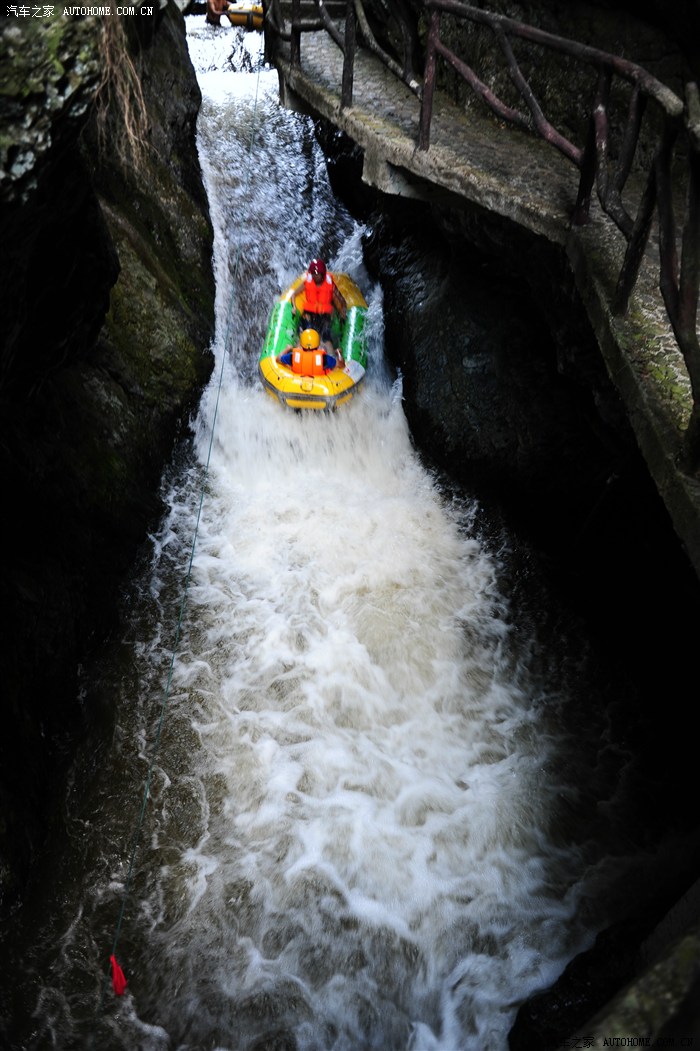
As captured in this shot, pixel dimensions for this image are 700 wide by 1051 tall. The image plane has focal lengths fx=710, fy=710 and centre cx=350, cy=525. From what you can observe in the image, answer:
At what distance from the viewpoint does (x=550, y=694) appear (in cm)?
539

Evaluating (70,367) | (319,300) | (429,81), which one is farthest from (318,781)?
(319,300)

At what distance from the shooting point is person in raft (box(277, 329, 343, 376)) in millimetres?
7307

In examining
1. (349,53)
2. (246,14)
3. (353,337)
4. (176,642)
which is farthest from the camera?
(246,14)

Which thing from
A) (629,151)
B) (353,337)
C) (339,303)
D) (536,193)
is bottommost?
(353,337)

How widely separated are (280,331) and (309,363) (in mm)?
736

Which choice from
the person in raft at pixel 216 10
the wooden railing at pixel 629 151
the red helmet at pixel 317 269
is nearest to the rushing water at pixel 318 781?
the red helmet at pixel 317 269

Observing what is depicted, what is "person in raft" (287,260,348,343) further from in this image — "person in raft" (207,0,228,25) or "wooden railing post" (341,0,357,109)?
"person in raft" (207,0,228,25)

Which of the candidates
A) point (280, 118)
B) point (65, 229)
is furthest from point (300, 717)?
point (280, 118)

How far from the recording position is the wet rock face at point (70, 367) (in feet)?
9.23

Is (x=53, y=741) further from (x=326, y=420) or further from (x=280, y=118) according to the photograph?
(x=280, y=118)

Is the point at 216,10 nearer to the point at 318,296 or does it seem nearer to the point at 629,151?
the point at 318,296

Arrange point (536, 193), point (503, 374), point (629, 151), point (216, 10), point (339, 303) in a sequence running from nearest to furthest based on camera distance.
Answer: point (629, 151) → point (536, 193) → point (503, 374) → point (339, 303) → point (216, 10)

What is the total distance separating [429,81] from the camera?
467 centimetres

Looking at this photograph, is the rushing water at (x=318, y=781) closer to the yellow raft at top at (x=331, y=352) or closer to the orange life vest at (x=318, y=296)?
the yellow raft at top at (x=331, y=352)
